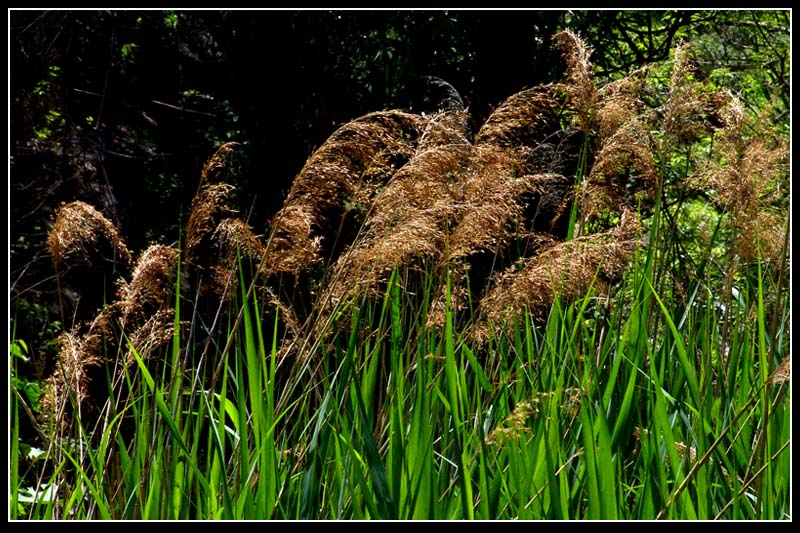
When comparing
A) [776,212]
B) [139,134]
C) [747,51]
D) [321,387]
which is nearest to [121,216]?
[139,134]

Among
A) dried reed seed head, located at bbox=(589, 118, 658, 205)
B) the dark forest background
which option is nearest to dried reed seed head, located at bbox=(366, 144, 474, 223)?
dried reed seed head, located at bbox=(589, 118, 658, 205)

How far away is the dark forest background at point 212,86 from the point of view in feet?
15.1

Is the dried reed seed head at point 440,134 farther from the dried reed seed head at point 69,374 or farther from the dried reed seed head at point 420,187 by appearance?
the dried reed seed head at point 69,374

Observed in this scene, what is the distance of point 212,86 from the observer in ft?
17.9

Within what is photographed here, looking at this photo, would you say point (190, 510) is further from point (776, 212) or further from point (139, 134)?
point (139, 134)

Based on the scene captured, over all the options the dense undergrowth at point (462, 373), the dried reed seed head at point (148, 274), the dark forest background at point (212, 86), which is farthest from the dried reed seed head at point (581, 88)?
the dark forest background at point (212, 86)

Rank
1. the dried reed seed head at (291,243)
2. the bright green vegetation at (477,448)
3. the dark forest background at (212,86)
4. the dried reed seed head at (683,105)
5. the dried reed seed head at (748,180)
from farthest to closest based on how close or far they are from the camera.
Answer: the dark forest background at (212,86), the dried reed seed head at (683,105), the dried reed seed head at (748,180), the dried reed seed head at (291,243), the bright green vegetation at (477,448)

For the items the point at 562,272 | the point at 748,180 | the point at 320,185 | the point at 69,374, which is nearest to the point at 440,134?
the point at 320,185

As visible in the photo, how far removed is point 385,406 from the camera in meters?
1.86

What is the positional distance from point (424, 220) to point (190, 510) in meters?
0.84

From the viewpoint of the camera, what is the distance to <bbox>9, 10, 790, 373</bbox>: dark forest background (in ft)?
15.1

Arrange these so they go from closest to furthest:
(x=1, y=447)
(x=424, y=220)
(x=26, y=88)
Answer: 1. (x=424, y=220)
2. (x=1, y=447)
3. (x=26, y=88)

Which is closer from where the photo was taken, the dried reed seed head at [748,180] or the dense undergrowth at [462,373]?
the dense undergrowth at [462,373]

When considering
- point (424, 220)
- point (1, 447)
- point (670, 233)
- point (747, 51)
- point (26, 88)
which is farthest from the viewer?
point (747, 51)
